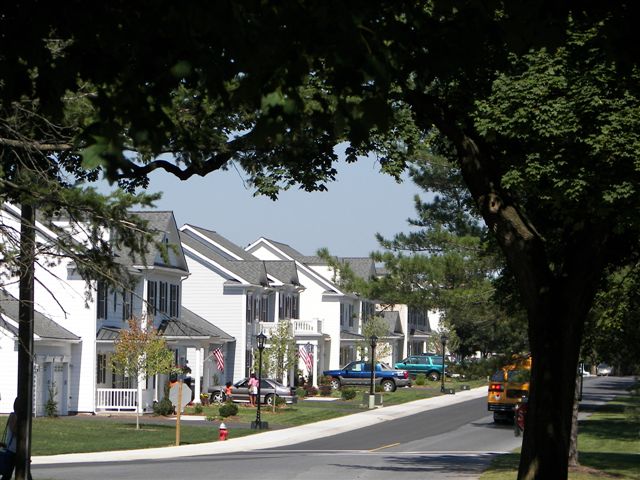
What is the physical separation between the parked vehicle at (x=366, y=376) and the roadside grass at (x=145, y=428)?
47.7 ft

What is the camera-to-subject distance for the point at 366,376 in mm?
72938

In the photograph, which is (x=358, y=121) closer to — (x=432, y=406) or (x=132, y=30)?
(x=132, y=30)

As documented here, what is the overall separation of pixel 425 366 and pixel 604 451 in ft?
175

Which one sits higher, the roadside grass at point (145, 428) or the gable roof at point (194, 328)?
the gable roof at point (194, 328)

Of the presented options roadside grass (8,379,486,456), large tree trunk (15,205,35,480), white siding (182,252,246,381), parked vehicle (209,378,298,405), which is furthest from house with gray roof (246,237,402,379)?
large tree trunk (15,205,35,480)

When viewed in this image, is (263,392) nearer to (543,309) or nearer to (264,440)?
(264,440)

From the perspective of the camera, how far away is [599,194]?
15602mm

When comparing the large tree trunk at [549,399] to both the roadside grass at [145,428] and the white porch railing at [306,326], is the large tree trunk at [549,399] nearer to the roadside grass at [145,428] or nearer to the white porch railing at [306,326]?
the roadside grass at [145,428]

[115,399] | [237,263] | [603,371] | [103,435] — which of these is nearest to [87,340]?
[115,399]

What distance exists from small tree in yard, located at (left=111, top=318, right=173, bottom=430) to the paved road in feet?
18.0

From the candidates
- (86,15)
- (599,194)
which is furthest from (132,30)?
(599,194)

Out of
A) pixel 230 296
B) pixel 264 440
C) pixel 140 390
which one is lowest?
pixel 264 440

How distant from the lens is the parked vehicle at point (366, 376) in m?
72.6

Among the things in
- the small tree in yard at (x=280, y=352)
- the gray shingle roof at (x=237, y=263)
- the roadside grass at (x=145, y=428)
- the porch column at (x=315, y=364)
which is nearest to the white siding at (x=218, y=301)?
the gray shingle roof at (x=237, y=263)
